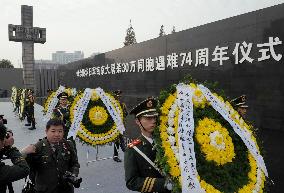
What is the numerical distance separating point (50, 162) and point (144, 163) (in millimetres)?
1346

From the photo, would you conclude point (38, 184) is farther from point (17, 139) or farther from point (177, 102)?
point (17, 139)

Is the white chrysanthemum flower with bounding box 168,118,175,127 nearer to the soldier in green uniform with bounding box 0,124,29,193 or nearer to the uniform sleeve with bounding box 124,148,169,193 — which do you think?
the uniform sleeve with bounding box 124,148,169,193

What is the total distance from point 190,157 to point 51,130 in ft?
6.15

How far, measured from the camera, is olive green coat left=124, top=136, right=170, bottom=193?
3.07 meters

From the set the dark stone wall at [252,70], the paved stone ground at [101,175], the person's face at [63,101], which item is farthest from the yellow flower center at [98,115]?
the dark stone wall at [252,70]

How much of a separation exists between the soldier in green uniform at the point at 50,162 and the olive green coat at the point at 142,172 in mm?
1148

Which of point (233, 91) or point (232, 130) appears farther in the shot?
point (233, 91)

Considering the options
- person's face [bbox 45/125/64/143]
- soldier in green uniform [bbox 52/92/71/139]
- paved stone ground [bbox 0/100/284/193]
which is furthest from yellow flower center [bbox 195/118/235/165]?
soldier in green uniform [bbox 52/92/71/139]

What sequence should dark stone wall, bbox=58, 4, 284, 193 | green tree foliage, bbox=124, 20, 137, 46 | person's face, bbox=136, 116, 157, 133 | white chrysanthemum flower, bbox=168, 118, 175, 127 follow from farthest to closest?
green tree foliage, bbox=124, 20, 137, 46 → dark stone wall, bbox=58, 4, 284, 193 → person's face, bbox=136, 116, 157, 133 → white chrysanthemum flower, bbox=168, 118, 175, 127

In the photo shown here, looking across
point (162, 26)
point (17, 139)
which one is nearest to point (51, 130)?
point (17, 139)

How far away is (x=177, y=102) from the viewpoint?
3.09 meters

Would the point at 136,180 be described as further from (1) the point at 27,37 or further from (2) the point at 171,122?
(1) the point at 27,37

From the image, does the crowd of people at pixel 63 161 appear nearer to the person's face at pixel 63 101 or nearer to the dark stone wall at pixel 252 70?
the dark stone wall at pixel 252 70

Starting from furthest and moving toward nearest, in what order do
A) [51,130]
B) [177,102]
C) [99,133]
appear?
[99,133]
[51,130]
[177,102]
